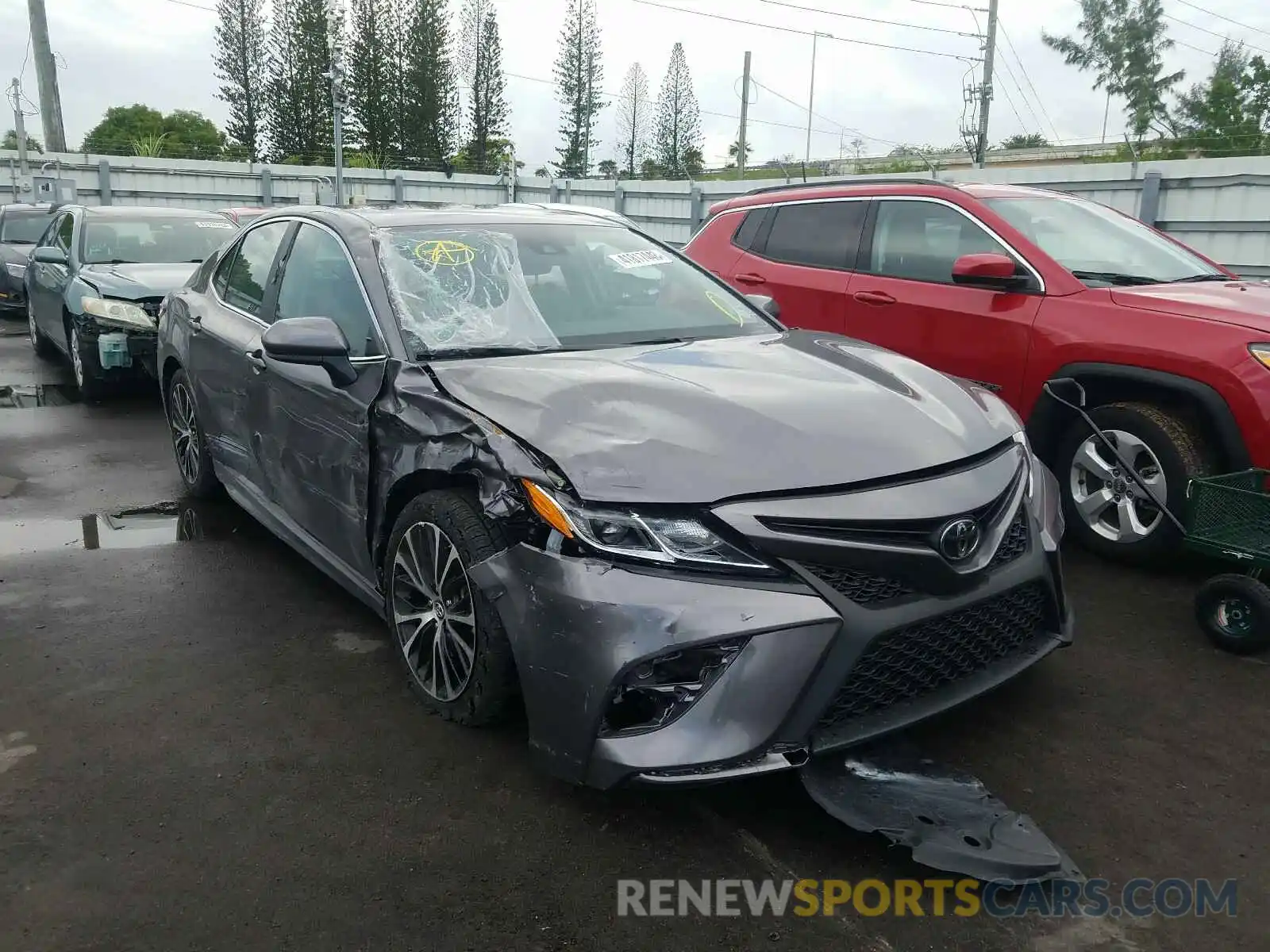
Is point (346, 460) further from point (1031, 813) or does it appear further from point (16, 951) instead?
point (1031, 813)

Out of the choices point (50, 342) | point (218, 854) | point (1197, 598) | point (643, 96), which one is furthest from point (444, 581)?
point (643, 96)

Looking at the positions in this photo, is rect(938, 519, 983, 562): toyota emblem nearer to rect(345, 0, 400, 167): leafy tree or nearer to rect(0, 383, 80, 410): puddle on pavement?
rect(0, 383, 80, 410): puddle on pavement

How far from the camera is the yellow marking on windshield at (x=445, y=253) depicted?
12.4ft

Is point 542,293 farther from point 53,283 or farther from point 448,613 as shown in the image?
point 53,283

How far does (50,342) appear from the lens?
38.9 ft

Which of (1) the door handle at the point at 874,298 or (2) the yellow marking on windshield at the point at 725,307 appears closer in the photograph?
(2) the yellow marking on windshield at the point at 725,307

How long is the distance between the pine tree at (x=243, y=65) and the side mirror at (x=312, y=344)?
5525 cm

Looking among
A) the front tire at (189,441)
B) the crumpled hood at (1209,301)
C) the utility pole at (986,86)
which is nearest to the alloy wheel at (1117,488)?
the crumpled hood at (1209,301)

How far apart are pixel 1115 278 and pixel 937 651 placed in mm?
3401

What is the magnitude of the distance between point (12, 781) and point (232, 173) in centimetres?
3174

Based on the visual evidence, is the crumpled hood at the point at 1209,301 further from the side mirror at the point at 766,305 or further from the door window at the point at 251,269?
the door window at the point at 251,269

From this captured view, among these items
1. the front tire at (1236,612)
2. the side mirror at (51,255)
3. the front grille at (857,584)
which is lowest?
the front tire at (1236,612)

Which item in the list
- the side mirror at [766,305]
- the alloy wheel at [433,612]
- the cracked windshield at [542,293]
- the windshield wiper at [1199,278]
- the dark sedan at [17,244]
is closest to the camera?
the alloy wheel at [433,612]

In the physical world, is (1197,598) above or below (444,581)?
below
